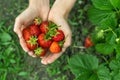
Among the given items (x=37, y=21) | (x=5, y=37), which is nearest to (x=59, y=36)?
(x=37, y=21)

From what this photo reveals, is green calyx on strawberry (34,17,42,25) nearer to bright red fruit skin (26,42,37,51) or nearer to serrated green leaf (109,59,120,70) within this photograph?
bright red fruit skin (26,42,37,51)

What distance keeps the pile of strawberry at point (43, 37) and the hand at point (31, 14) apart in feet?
0.10

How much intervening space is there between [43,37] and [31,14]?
0.54 ft

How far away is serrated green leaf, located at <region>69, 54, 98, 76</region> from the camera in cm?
147

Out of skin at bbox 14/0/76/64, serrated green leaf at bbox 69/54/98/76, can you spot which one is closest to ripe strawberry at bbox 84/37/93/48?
skin at bbox 14/0/76/64

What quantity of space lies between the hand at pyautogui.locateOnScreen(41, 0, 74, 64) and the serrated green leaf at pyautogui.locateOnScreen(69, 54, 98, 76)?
134 mm

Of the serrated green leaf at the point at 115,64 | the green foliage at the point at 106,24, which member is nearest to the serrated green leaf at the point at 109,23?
the green foliage at the point at 106,24

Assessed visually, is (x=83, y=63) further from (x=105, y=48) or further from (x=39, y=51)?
(x=39, y=51)

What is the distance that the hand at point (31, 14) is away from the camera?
5.22ft

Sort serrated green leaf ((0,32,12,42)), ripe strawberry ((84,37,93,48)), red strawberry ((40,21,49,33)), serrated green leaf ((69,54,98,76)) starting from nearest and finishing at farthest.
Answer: serrated green leaf ((69,54,98,76)), red strawberry ((40,21,49,33)), ripe strawberry ((84,37,93,48)), serrated green leaf ((0,32,12,42))

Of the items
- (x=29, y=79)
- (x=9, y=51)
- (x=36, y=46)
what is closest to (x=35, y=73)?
(x=29, y=79)

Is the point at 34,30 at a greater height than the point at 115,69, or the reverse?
the point at 34,30

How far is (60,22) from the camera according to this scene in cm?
163

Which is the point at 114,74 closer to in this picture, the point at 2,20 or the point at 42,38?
the point at 42,38
